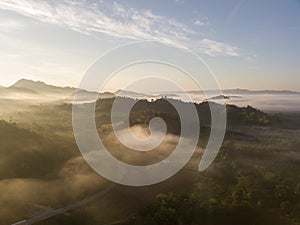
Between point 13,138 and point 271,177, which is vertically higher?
point 13,138

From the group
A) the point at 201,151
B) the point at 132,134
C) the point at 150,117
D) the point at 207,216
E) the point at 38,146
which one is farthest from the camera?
the point at 150,117

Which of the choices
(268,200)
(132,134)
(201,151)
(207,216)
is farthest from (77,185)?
(132,134)

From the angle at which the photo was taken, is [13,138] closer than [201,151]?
Yes

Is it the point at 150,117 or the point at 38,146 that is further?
the point at 150,117

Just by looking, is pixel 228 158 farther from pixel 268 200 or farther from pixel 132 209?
pixel 132 209

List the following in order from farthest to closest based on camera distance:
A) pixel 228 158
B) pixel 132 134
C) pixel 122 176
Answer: pixel 132 134 < pixel 228 158 < pixel 122 176

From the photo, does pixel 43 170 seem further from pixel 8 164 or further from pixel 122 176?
pixel 122 176

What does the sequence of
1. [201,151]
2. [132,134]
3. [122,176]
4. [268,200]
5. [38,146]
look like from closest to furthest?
[268,200] → [122,176] → [38,146] → [201,151] → [132,134]

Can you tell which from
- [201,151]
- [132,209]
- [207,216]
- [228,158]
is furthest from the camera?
[201,151]

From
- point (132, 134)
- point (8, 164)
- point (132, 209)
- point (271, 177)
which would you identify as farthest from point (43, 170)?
point (132, 134)
